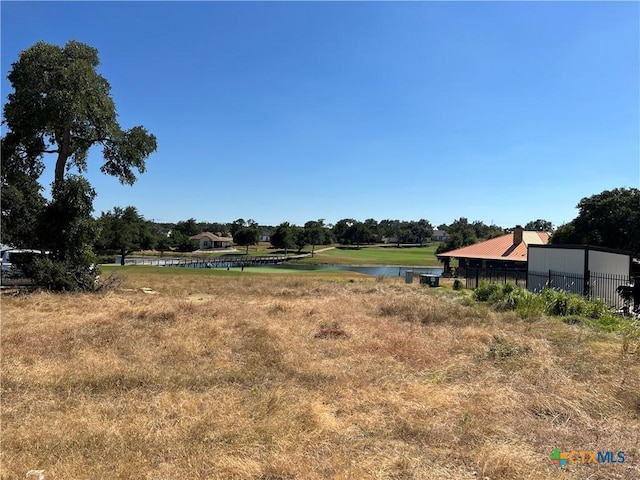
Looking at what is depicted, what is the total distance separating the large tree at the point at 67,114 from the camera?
1781cm

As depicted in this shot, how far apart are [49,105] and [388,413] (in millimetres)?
19081

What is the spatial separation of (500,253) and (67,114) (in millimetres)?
37136

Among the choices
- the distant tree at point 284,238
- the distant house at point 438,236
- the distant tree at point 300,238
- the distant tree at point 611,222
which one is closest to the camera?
the distant tree at point 611,222

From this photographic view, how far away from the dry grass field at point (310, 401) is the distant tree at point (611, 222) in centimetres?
3542

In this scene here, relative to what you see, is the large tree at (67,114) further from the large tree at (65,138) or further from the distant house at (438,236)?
the distant house at (438,236)

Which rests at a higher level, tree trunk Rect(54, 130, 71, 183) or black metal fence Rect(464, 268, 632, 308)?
tree trunk Rect(54, 130, 71, 183)

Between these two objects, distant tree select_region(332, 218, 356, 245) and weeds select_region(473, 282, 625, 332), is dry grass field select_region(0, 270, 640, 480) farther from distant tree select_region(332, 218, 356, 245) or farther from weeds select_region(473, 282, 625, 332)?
distant tree select_region(332, 218, 356, 245)

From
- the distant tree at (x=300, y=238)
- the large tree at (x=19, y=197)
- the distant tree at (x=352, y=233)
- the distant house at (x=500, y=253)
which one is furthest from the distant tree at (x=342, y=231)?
the large tree at (x=19, y=197)

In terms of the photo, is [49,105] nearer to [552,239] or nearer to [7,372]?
[7,372]

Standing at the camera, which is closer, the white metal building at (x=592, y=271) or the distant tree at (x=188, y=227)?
the white metal building at (x=592, y=271)

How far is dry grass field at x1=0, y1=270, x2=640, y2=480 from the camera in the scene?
12.5 ft

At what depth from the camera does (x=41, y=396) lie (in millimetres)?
5477

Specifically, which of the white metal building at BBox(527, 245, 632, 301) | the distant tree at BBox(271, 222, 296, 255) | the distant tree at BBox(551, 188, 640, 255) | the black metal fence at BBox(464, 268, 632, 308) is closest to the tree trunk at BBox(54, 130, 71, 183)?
the black metal fence at BBox(464, 268, 632, 308)

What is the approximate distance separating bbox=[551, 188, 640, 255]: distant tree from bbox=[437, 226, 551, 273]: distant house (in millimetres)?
4061
